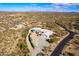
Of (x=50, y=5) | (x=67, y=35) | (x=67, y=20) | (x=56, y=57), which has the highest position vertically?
(x=50, y=5)

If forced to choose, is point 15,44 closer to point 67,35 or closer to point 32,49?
point 32,49

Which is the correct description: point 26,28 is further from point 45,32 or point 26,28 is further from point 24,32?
point 45,32

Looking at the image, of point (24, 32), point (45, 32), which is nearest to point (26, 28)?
point (24, 32)

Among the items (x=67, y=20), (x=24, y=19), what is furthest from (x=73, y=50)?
(x=24, y=19)

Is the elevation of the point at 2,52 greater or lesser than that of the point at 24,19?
lesser

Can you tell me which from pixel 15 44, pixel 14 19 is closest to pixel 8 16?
pixel 14 19

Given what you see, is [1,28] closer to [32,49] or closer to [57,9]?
[32,49]
